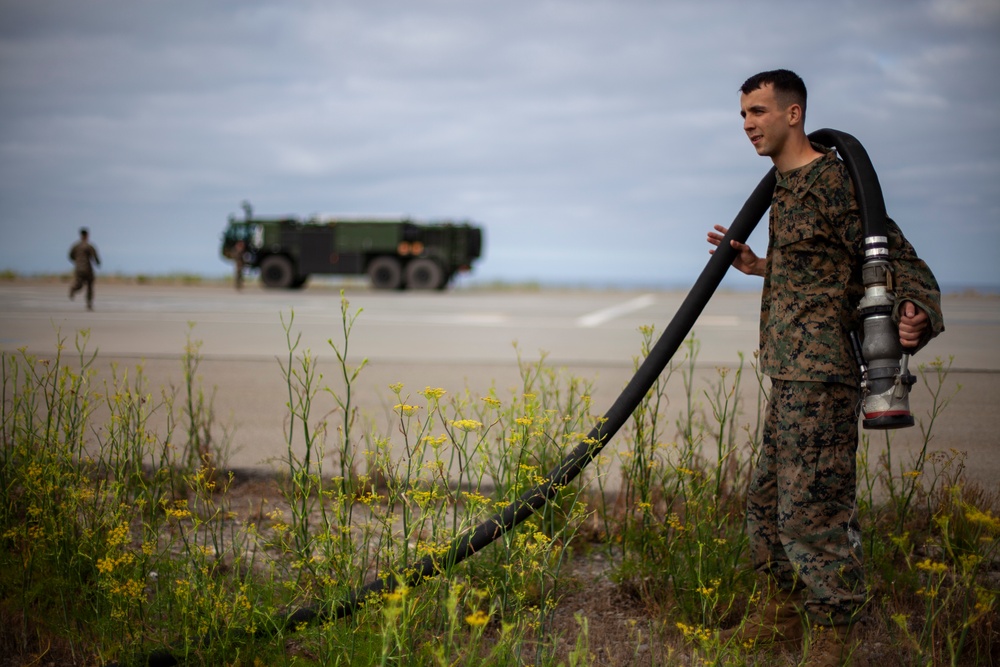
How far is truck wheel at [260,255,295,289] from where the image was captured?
1105 inches

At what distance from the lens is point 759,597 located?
116 inches

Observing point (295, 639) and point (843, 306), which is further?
point (295, 639)

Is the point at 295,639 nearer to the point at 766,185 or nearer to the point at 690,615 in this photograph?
the point at 690,615

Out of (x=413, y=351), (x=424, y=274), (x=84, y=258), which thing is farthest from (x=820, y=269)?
(x=424, y=274)

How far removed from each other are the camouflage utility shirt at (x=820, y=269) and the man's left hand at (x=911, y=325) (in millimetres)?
146

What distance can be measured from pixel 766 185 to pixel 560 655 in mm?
1651

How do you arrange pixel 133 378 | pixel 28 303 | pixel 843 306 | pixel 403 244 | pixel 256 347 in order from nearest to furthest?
pixel 843 306
pixel 133 378
pixel 256 347
pixel 28 303
pixel 403 244

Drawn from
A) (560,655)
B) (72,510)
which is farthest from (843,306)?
(72,510)

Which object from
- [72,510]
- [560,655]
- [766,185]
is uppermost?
[766,185]

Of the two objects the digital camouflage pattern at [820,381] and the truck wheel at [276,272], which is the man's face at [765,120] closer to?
the digital camouflage pattern at [820,381]

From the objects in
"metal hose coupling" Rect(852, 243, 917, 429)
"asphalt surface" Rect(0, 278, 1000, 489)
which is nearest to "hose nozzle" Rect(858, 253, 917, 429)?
"metal hose coupling" Rect(852, 243, 917, 429)

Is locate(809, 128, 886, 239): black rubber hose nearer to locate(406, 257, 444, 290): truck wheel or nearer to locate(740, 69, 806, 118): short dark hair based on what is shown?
locate(740, 69, 806, 118): short dark hair

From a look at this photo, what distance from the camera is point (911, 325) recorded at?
225cm

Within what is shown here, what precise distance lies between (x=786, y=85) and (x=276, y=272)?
26966 millimetres
